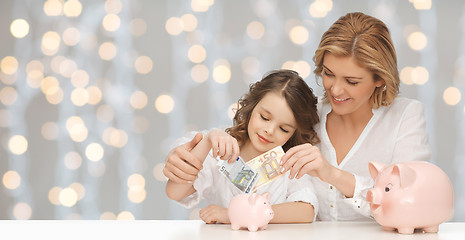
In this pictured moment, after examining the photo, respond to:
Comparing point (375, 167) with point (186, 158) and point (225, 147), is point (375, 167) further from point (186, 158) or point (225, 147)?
point (186, 158)

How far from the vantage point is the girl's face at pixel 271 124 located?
→ 159cm

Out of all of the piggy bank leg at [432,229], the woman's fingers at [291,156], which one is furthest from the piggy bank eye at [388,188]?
the woman's fingers at [291,156]

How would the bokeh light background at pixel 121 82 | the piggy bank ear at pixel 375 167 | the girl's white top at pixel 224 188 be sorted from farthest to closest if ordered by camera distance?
the bokeh light background at pixel 121 82, the girl's white top at pixel 224 188, the piggy bank ear at pixel 375 167

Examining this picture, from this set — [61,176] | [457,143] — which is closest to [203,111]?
[61,176]

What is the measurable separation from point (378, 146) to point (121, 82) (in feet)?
5.33

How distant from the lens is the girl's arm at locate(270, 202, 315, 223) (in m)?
1.41

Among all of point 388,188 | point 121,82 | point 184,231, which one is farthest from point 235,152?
point 121,82

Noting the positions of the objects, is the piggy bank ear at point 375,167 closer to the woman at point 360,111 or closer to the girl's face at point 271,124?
the woman at point 360,111

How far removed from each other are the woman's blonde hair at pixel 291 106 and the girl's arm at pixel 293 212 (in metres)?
0.28

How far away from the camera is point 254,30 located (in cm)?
282

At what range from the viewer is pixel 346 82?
62.8 inches

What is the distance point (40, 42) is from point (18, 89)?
283mm

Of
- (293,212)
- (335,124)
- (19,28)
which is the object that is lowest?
(293,212)

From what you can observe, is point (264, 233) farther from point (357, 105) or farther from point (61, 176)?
point (61, 176)
